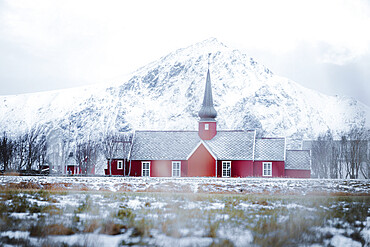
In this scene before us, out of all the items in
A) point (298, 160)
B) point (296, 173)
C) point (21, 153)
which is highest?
point (21, 153)

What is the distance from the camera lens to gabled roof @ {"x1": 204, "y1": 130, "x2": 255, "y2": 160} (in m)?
47.9

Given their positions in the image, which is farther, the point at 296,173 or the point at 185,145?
the point at 185,145

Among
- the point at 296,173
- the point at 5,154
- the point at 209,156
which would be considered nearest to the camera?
the point at 5,154

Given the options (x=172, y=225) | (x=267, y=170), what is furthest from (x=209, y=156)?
(x=172, y=225)

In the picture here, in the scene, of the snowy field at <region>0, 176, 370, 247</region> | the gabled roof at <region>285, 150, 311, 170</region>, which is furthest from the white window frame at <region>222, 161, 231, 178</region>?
the snowy field at <region>0, 176, 370, 247</region>

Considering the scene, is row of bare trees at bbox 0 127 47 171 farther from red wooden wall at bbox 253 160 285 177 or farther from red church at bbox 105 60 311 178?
red wooden wall at bbox 253 160 285 177

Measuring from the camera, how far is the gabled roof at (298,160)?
159 feet

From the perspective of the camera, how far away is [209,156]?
47.8m

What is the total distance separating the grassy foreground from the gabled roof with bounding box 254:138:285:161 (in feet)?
122

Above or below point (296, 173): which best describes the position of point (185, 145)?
above

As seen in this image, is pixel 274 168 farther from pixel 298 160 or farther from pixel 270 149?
pixel 298 160

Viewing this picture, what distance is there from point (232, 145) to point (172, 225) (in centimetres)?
4147

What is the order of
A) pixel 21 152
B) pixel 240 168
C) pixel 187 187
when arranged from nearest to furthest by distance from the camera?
pixel 187 187, pixel 21 152, pixel 240 168

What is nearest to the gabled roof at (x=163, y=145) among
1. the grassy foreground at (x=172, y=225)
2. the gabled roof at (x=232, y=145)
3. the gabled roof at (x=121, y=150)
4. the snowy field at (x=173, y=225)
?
the gabled roof at (x=121, y=150)
